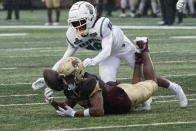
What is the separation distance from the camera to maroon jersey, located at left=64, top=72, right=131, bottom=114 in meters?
7.11

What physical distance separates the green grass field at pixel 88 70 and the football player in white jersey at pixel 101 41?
1.72ft

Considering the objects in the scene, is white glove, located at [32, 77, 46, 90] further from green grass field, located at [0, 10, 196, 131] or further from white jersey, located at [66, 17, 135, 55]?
white jersey, located at [66, 17, 135, 55]

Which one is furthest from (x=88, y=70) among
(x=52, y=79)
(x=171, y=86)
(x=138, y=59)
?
(x=52, y=79)

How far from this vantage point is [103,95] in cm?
729

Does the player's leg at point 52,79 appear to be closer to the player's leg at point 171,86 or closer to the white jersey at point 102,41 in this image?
the white jersey at point 102,41

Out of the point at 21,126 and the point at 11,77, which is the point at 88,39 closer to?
the point at 21,126

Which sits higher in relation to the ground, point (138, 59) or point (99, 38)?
point (99, 38)

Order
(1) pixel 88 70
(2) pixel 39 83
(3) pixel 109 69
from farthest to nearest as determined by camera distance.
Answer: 1. (1) pixel 88 70
2. (3) pixel 109 69
3. (2) pixel 39 83

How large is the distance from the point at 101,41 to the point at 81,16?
1.45 ft

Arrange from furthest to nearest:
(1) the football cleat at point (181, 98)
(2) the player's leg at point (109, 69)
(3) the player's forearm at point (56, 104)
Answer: (2) the player's leg at point (109, 69)
(1) the football cleat at point (181, 98)
(3) the player's forearm at point (56, 104)

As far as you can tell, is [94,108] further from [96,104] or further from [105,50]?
Result: [105,50]

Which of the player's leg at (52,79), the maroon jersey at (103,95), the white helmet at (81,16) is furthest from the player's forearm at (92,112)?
the white helmet at (81,16)

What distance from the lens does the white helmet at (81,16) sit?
793 cm

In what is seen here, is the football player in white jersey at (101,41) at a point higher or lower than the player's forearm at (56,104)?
higher
